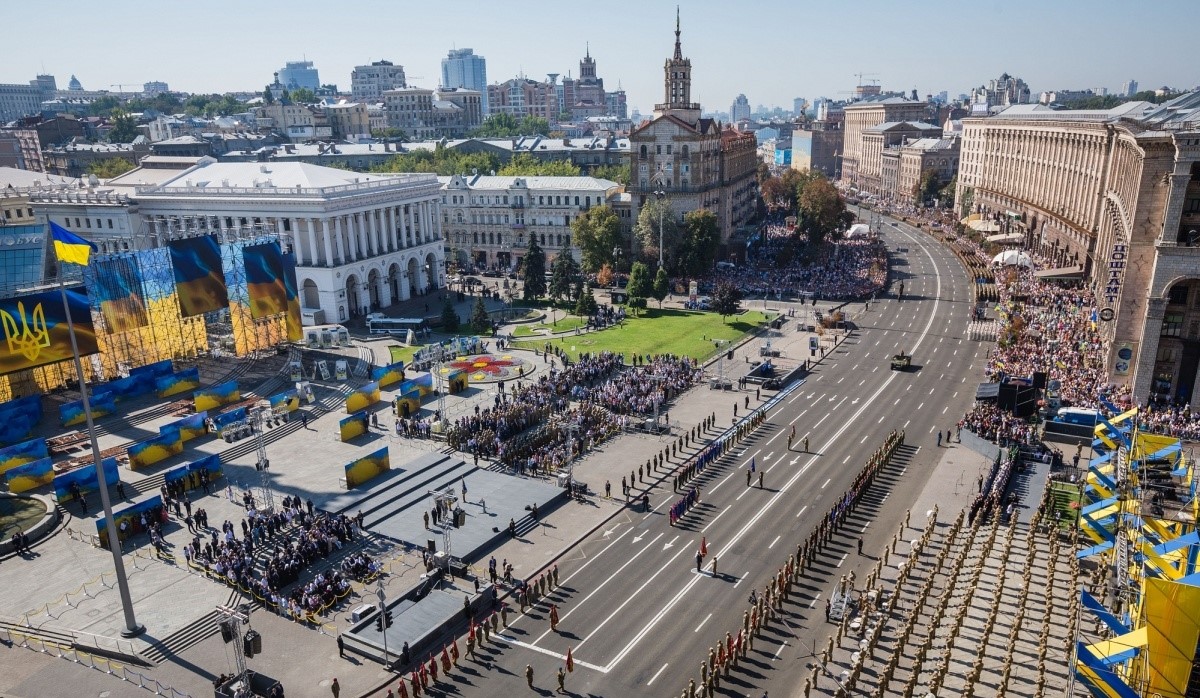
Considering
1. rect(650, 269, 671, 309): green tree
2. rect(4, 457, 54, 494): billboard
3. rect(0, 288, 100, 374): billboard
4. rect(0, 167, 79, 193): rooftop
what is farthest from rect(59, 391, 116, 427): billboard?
rect(650, 269, 671, 309): green tree

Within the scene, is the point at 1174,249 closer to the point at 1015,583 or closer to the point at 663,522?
the point at 1015,583

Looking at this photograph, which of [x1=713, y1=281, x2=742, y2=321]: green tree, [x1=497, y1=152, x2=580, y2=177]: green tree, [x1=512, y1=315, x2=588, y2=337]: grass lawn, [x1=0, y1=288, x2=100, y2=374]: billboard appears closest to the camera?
[x1=0, y1=288, x2=100, y2=374]: billboard

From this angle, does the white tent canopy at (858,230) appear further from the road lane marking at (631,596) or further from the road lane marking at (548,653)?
the road lane marking at (548,653)

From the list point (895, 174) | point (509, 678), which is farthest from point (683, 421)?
point (895, 174)

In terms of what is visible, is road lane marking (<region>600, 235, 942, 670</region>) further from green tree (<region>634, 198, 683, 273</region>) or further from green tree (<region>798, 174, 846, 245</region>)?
green tree (<region>798, 174, 846, 245</region>)

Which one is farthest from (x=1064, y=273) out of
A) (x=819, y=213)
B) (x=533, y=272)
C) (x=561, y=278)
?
(x=533, y=272)

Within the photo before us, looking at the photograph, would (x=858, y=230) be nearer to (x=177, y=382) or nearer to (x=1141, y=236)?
(x=1141, y=236)
